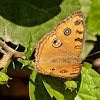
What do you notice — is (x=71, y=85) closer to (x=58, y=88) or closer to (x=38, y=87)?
(x=58, y=88)

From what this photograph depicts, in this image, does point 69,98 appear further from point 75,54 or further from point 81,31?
point 81,31

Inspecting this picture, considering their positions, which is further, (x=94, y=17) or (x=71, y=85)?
(x=94, y=17)

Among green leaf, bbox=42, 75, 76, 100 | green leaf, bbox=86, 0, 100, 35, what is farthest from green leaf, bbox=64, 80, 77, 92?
green leaf, bbox=86, 0, 100, 35

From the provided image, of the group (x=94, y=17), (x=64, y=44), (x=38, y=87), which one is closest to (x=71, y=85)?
(x=38, y=87)

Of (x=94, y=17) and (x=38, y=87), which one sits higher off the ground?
(x=94, y=17)

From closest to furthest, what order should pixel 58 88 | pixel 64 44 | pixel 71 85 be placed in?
1. pixel 71 85
2. pixel 58 88
3. pixel 64 44

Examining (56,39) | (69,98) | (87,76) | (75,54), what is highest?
(56,39)

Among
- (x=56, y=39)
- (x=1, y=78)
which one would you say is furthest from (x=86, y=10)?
(x=1, y=78)

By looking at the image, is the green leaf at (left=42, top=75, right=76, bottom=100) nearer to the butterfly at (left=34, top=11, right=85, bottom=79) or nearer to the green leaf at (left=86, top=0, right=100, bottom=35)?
the butterfly at (left=34, top=11, right=85, bottom=79)

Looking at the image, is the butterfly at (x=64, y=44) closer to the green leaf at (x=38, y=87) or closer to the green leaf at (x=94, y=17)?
the green leaf at (x=38, y=87)
